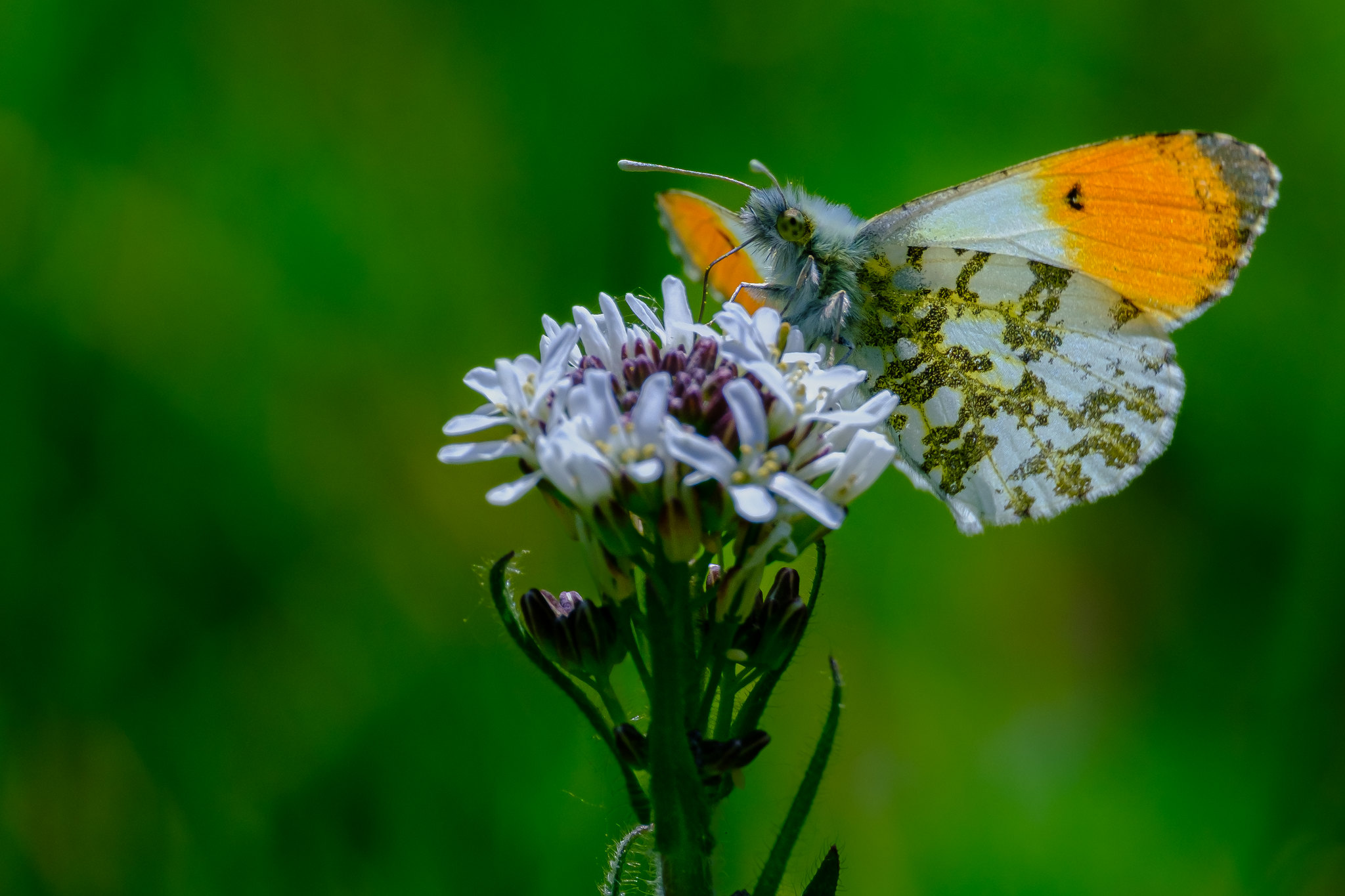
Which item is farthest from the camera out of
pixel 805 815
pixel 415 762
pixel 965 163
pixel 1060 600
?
pixel 965 163

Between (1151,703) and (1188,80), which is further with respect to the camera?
(1188,80)

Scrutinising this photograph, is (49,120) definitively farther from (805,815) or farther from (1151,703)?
(1151,703)

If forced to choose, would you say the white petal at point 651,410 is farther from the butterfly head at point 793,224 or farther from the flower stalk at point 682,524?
the butterfly head at point 793,224

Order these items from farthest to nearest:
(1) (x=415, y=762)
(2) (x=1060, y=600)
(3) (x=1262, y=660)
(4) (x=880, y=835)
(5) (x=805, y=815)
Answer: (2) (x=1060, y=600) < (3) (x=1262, y=660) < (4) (x=880, y=835) < (1) (x=415, y=762) < (5) (x=805, y=815)

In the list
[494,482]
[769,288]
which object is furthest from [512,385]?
[494,482]

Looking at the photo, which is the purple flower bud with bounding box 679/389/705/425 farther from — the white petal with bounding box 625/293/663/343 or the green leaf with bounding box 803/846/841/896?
the green leaf with bounding box 803/846/841/896

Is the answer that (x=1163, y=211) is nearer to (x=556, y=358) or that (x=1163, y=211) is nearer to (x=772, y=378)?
(x=772, y=378)

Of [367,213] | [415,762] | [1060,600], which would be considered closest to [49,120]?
[367,213]
